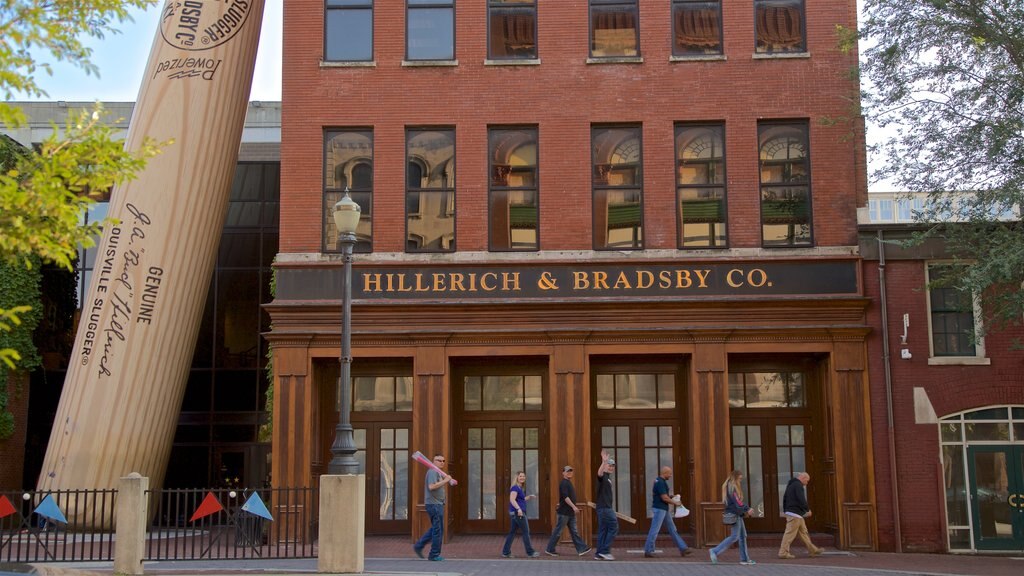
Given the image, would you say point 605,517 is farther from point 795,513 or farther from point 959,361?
point 959,361

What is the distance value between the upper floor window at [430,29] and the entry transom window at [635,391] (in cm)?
734

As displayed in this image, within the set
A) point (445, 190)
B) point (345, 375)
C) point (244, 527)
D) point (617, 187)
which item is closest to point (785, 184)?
point (617, 187)

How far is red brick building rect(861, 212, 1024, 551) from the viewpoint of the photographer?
64.1 ft

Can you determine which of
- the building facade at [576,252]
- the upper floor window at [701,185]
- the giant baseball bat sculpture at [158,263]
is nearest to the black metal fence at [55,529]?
the giant baseball bat sculpture at [158,263]

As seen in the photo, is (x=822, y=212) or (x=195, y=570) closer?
(x=195, y=570)

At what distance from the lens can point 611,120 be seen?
21016mm

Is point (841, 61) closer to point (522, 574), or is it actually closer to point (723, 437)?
point (723, 437)

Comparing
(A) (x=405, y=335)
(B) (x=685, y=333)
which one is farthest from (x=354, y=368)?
(B) (x=685, y=333)

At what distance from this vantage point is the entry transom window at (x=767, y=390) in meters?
21.5

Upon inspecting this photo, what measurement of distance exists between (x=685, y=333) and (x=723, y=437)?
2.07 m

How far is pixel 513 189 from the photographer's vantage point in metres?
21.1

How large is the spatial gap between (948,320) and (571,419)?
7381 millimetres

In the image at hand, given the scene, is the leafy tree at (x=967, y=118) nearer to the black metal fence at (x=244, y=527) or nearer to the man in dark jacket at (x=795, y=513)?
the man in dark jacket at (x=795, y=513)

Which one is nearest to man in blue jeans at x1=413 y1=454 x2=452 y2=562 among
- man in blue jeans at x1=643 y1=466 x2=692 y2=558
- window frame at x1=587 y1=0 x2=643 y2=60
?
man in blue jeans at x1=643 y1=466 x2=692 y2=558
